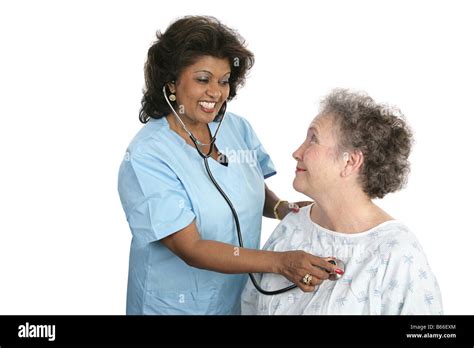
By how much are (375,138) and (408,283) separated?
→ 0.44 metres

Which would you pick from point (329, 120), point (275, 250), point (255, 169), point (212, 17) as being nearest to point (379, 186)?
point (329, 120)

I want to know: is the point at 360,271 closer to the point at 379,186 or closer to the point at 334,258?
the point at 334,258

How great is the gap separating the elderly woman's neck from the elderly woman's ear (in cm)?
7

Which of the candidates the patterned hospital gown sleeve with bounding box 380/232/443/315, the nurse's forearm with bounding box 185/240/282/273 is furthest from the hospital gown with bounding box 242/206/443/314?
the nurse's forearm with bounding box 185/240/282/273

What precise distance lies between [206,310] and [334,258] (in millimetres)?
566

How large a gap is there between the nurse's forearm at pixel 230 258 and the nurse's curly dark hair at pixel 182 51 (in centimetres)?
54

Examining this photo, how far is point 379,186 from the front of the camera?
216 cm

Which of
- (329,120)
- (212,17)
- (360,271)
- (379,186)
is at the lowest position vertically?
(360,271)

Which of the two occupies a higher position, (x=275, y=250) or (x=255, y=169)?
(x=255, y=169)

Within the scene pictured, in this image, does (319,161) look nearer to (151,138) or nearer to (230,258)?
(230,258)

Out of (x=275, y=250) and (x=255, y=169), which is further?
(x=255, y=169)

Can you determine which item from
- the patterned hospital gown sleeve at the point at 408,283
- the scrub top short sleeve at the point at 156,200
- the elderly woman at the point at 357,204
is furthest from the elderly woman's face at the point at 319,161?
the scrub top short sleeve at the point at 156,200

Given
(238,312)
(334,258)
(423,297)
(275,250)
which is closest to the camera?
(423,297)

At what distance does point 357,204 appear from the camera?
218 cm
